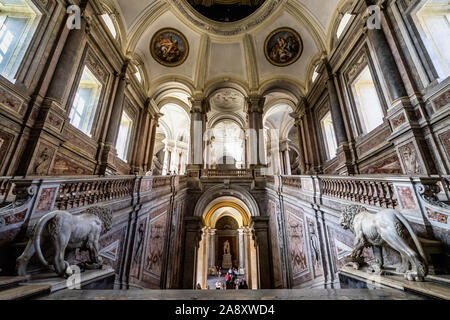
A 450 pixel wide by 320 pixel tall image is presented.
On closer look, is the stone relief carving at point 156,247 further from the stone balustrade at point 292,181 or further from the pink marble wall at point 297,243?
the stone balustrade at point 292,181

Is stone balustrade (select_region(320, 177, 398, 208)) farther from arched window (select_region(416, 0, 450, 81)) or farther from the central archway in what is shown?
the central archway

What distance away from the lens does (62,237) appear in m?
2.10

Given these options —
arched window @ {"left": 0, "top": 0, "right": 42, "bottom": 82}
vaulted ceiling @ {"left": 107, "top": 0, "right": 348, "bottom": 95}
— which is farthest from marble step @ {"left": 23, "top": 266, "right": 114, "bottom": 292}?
vaulted ceiling @ {"left": 107, "top": 0, "right": 348, "bottom": 95}

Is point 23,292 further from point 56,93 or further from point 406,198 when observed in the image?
point 56,93

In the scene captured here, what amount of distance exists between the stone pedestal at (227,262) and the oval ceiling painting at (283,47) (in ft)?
54.4

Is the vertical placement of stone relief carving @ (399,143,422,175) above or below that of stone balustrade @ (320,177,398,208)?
above

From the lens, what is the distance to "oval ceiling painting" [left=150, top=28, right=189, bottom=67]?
10820 mm

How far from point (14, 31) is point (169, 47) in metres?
7.23

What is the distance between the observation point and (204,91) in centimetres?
1238

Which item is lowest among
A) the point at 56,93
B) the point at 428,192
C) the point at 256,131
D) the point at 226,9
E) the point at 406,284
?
the point at 406,284

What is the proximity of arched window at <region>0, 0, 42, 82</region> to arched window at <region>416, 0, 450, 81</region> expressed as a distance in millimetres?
10535

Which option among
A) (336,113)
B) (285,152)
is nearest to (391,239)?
(336,113)

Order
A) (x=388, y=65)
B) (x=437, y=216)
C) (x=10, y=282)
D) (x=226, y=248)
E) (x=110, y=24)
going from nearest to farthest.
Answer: (x=10, y=282), (x=437, y=216), (x=388, y=65), (x=110, y=24), (x=226, y=248)

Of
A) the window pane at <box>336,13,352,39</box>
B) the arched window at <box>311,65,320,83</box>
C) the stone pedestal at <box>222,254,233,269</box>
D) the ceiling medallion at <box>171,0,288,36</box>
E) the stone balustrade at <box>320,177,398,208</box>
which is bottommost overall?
the stone pedestal at <box>222,254,233,269</box>
